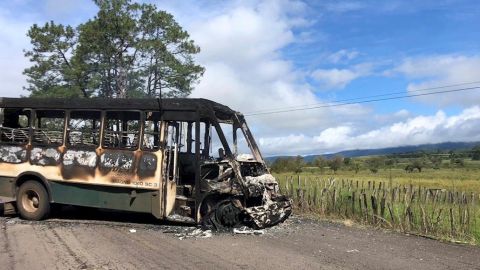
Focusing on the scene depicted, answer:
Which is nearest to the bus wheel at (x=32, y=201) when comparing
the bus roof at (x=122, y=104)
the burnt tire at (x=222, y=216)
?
the bus roof at (x=122, y=104)

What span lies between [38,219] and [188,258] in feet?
17.5

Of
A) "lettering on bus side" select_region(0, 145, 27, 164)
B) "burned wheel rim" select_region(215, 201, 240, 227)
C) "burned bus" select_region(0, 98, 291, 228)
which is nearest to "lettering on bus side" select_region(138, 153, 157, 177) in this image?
"burned bus" select_region(0, 98, 291, 228)

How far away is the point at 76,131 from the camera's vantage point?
11328 millimetres

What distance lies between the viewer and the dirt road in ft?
24.1

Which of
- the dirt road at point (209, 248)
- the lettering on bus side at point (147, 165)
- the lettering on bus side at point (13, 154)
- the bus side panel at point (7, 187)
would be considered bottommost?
the dirt road at point (209, 248)

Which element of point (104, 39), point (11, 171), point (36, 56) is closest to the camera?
point (11, 171)

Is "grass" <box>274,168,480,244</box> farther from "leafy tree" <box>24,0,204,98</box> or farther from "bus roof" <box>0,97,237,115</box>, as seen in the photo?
"leafy tree" <box>24,0,204,98</box>

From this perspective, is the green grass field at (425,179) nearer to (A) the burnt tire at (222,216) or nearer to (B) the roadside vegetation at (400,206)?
(B) the roadside vegetation at (400,206)

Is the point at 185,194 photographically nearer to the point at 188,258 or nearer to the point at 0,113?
the point at 188,258

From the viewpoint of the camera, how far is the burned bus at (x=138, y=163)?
403 inches

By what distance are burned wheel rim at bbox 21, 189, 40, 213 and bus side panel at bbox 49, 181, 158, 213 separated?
0.59 meters

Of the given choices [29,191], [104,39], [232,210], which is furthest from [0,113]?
[104,39]

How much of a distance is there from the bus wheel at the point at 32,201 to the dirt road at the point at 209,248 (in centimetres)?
29

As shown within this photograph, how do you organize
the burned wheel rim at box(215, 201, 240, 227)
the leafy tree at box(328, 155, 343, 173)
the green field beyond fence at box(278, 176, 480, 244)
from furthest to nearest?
the leafy tree at box(328, 155, 343, 173), the green field beyond fence at box(278, 176, 480, 244), the burned wheel rim at box(215, 201, 240, 227)
